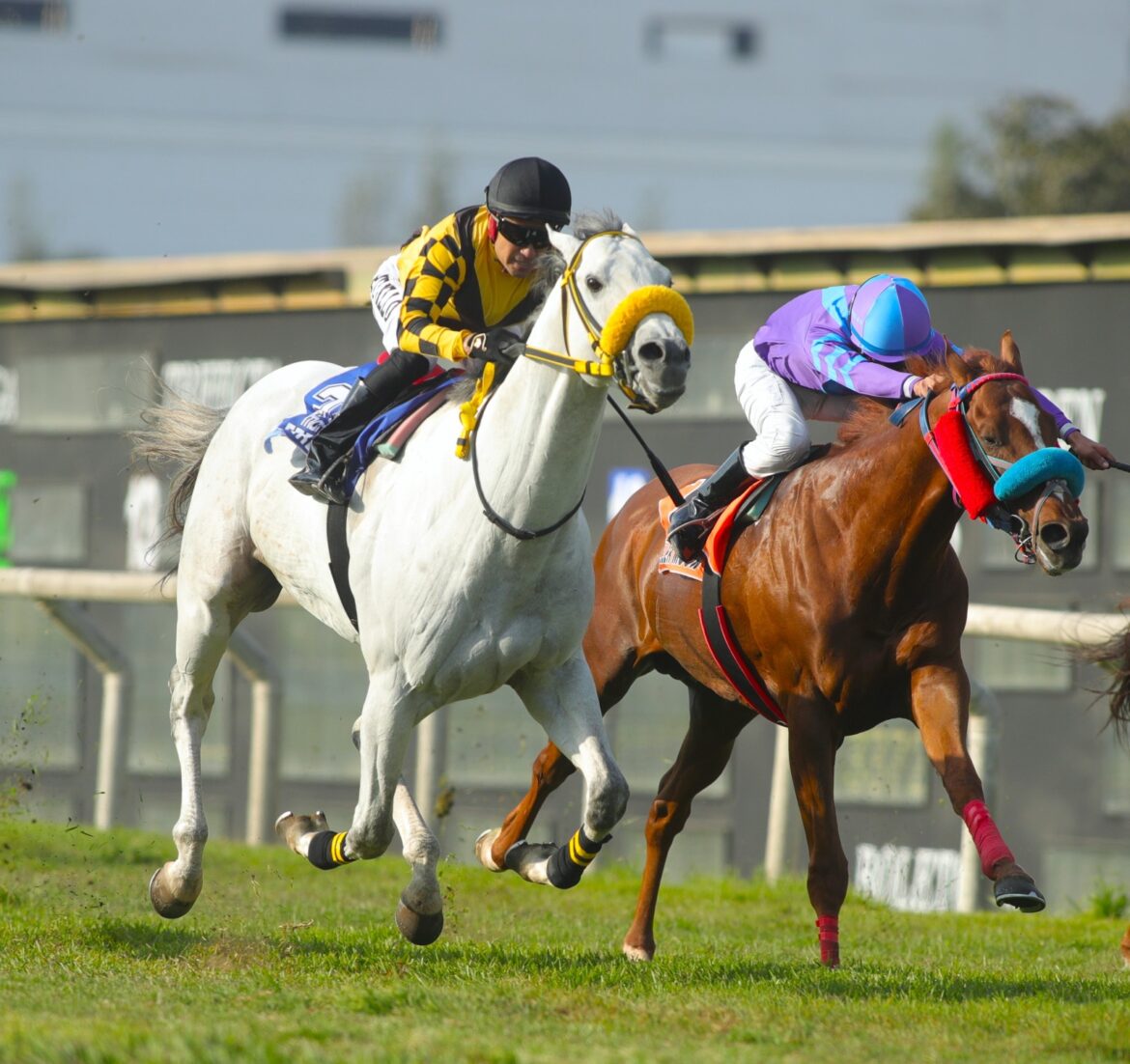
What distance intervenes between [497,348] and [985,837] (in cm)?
207

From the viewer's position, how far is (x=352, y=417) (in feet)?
19.8

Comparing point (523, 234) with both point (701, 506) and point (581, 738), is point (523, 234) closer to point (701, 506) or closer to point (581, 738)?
point (701, 506)

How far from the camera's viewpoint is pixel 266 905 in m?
7.68

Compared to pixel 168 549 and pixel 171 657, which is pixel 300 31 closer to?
pixel 171 657

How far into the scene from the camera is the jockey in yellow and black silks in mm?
5555

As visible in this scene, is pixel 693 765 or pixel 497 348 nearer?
pixel 497 348

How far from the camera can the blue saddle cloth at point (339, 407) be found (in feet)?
19.3

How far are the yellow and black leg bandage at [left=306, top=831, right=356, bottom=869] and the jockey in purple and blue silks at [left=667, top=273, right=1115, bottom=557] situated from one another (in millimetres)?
1702

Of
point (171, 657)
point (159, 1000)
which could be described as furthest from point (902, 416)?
point (171, 657)

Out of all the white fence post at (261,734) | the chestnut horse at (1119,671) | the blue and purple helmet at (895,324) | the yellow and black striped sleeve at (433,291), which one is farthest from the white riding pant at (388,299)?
the white fence post at (261,734)

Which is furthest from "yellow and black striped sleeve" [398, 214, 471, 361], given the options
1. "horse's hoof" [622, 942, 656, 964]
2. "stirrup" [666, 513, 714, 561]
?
"horse's hoof" [622, 942, 656, 964]

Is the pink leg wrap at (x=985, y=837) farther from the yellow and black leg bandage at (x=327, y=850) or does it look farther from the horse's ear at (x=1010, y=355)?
the yellow and black leg bandage at (x=327, y=850)

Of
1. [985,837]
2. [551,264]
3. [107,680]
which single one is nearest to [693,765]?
[985,837]

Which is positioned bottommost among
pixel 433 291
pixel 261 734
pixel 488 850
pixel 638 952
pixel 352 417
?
pixel 638 952
